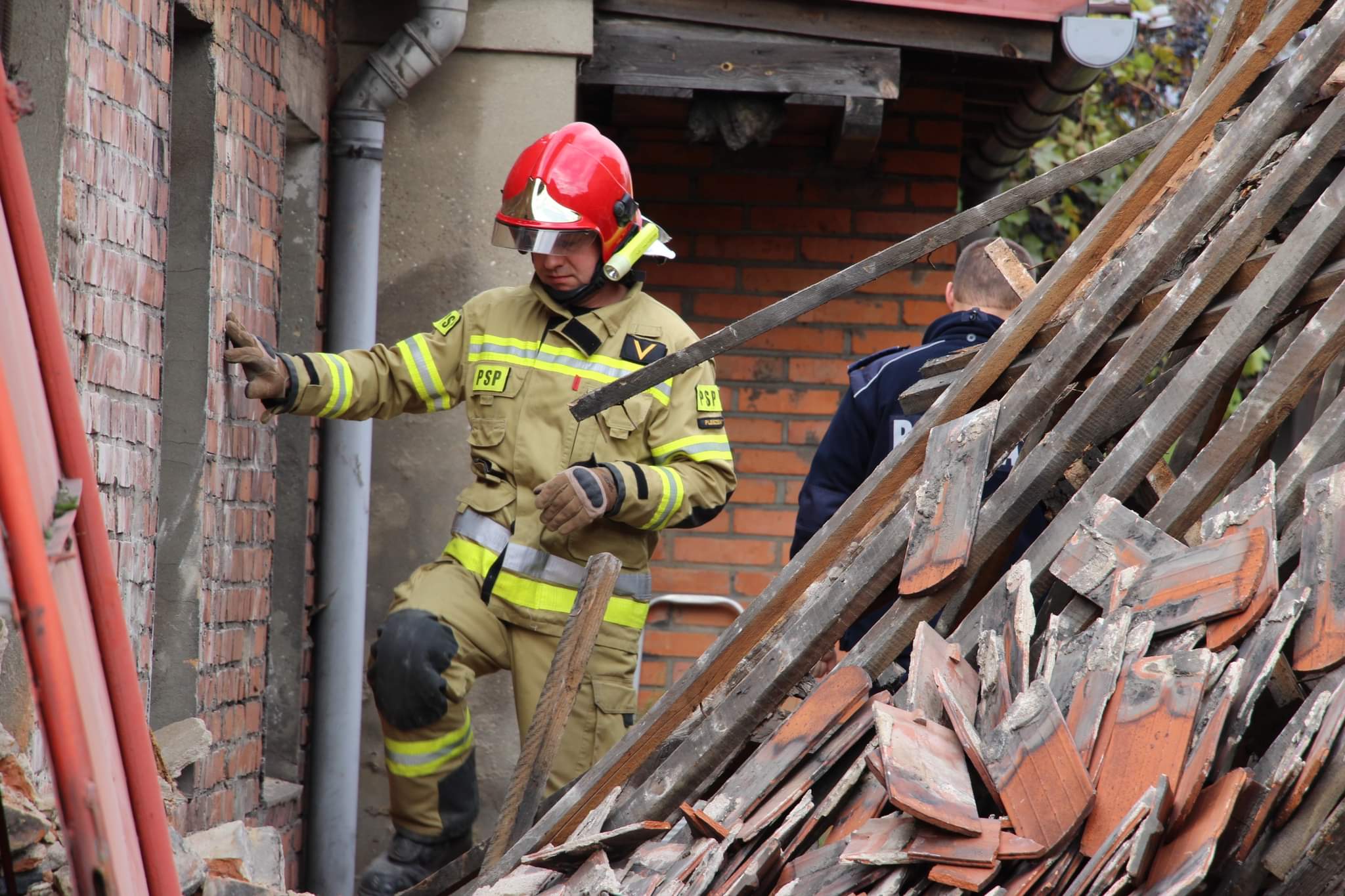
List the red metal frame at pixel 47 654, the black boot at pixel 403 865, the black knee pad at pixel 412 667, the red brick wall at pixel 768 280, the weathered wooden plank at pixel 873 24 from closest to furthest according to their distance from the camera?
the red metal frame at pixel 47 654, the black knee pad at pixel 412 667, the black boot at pixel 403 865, the weathered wooden plank at pixel 873 24, the red brick wall at pixel 768 280

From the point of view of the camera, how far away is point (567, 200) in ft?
11.4

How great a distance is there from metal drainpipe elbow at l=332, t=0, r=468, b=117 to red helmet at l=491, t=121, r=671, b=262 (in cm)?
65

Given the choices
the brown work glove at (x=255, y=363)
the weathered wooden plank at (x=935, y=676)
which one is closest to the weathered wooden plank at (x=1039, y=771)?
the weathered wooden plank at (x=935, y=676)

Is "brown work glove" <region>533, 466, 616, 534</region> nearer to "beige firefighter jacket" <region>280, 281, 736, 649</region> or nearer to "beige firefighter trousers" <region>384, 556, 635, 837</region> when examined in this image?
"beige firefighter jacket" <region>280, 281, 736, 649</region>

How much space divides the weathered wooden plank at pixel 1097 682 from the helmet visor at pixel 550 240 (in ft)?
5.70

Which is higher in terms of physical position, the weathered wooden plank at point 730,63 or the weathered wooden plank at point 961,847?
the weathered wooden plank at point 730,63

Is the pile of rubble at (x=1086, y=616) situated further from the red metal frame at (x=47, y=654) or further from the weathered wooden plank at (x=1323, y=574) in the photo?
the red metal frame at (x=47, y=654)

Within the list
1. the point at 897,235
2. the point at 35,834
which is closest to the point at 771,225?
the point at 897,235

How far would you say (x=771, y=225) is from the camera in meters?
5.51

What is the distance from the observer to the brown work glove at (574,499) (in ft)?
10.4

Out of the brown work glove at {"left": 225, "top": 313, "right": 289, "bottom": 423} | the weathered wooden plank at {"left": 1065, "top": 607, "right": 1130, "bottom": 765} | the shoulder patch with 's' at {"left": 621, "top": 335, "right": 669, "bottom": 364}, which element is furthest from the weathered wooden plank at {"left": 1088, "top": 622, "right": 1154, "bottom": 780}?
the brown work glove at {"left": 225, "top": 313, "right": 289, "bottom": 423}

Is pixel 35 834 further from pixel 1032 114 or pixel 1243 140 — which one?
pixel 1032 114

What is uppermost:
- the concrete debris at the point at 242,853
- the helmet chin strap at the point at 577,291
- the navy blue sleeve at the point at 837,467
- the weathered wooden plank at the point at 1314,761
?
the helmet chin strap at the point at 577,291

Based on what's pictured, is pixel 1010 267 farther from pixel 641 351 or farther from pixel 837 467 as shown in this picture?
pixel 641 351
